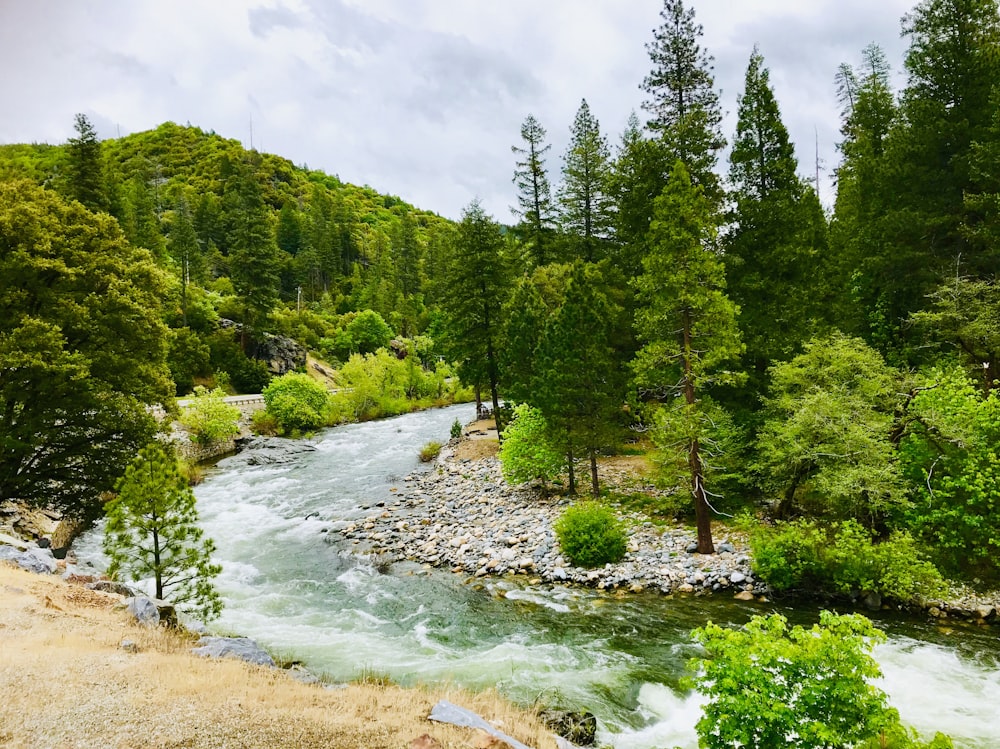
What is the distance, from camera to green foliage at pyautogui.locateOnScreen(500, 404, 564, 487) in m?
19.7

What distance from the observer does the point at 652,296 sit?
14656mm

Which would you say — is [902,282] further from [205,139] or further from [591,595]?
[205,139]

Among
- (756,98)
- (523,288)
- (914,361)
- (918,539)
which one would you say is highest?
(756,98)

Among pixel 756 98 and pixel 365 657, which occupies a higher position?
pixel 756 98

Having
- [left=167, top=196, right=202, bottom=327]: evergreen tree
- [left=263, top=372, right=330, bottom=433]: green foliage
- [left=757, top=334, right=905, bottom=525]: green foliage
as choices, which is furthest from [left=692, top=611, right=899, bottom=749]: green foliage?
[left=167, top=196, right=202, bottom=327]: evergreen tree

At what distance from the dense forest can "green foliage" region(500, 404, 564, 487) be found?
522mm

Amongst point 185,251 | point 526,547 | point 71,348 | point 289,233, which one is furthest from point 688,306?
point 289,233

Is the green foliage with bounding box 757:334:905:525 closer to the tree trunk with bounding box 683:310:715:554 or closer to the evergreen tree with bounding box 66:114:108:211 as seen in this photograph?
the tree trunk with bounding box 683:310:715:554

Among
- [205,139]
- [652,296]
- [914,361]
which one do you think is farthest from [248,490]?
[205,139]

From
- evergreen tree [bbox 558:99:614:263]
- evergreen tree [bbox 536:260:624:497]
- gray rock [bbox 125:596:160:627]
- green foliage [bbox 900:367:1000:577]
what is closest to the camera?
gray rock [bbox 125:596:160:627]

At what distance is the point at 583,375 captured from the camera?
58.5 ft

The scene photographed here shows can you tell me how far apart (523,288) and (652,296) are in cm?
1135

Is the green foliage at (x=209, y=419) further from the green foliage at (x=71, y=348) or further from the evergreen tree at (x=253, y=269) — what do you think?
the green foliage at (x=71, y=348)

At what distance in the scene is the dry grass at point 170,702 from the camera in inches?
213
